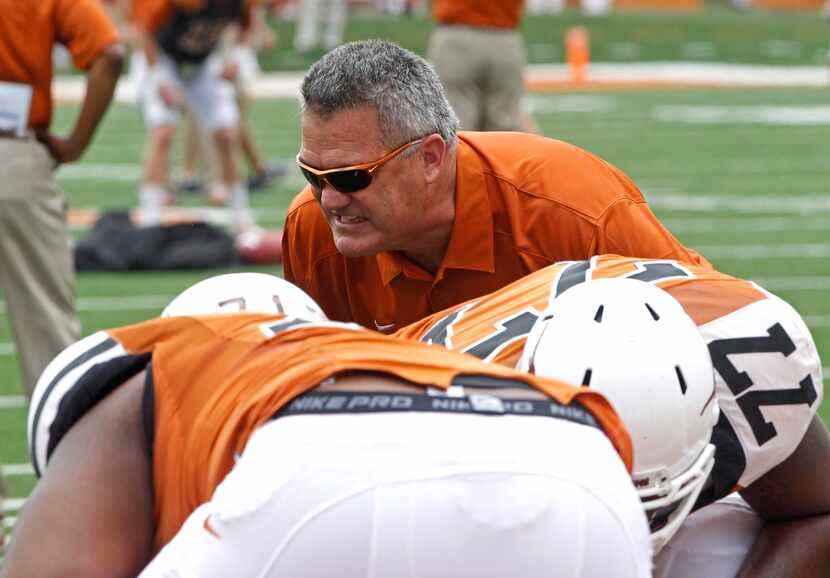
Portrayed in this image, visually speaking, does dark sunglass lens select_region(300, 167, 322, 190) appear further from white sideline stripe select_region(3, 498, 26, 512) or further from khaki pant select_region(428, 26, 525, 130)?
khaki pant select_region(428, 26, 525, 130)

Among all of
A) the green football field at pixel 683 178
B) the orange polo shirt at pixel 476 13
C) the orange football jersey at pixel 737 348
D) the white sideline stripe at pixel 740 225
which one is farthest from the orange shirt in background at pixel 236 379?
the white sideline stripe at pixel 740 225

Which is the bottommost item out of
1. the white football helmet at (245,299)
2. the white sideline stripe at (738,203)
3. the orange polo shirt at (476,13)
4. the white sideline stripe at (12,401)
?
the white sideline stripe at (738,203)

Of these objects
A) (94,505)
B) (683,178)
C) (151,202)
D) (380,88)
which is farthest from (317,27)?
(94,505)

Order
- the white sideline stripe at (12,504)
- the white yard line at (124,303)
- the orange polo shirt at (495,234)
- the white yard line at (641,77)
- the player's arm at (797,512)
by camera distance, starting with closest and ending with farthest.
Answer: the player's arm at (797,512), the orange polo shirt at (495,234), the white sideline stripe at (12,504), the white yard line at (124,303), the white yard line at (641,77)

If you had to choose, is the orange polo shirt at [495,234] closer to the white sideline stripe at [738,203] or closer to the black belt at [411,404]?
the black belt at [411,404]

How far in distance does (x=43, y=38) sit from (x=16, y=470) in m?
1.62

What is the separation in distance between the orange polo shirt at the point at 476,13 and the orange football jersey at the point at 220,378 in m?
8.10

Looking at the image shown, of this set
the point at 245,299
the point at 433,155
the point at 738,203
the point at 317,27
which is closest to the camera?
the point at 245,299

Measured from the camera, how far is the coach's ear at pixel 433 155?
4168 mm

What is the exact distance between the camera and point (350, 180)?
13.2ft

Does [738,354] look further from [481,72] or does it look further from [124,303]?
[481,72]

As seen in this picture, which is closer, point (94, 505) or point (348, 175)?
point (94, 505)

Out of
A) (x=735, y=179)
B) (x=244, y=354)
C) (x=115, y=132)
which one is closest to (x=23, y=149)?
(x=244, y=354)

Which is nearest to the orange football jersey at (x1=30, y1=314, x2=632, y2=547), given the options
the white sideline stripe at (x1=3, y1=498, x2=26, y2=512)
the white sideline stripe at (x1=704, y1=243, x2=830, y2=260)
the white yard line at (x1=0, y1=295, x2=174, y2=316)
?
the white sideline stripe at (x1=3, y1=498, x2=26, y2=512)
